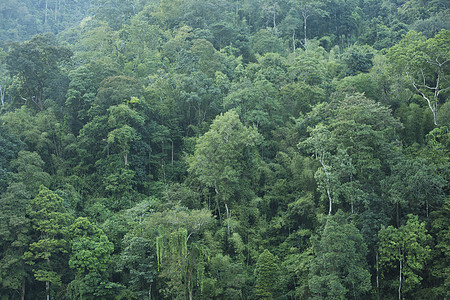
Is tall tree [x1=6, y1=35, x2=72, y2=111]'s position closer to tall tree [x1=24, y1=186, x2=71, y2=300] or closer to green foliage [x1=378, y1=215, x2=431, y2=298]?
tall tree [x1=24, y1=186, x2=71, y2=300]

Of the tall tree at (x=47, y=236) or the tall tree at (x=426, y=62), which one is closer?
the tall tree at (x=47, y=236)

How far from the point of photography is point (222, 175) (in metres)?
24.2

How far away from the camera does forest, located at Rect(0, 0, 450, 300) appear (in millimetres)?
21047

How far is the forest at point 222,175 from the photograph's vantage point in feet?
69.1

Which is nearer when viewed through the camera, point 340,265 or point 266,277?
point 340,265

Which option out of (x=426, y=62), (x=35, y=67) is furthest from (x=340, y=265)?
(x=35, y=67)

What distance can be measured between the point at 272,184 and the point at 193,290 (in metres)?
7.92

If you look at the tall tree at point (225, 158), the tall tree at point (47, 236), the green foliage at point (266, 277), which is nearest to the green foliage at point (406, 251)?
the green foliage at point (266, 277)

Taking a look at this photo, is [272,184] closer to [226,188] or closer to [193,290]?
[226,188]

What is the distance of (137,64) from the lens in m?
34.2

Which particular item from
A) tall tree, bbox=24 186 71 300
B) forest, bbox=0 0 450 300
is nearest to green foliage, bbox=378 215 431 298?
forest, bbox=0 0 450 300

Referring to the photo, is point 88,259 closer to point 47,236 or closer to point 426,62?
point 47,236

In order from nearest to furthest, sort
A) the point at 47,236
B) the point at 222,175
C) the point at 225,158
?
the point at 47,236 → the point at 222,175 → the point at 225,158

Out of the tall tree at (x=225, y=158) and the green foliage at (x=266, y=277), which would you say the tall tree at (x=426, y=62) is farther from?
the green foliage at (x=266, y=277)
